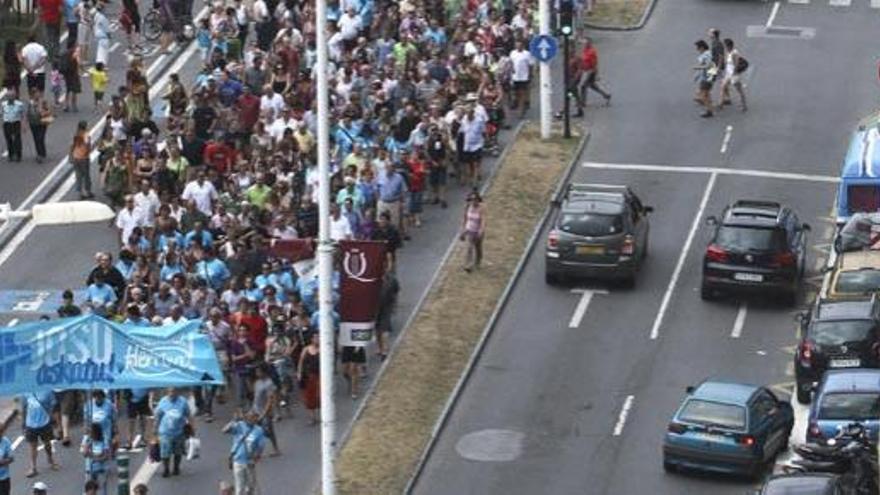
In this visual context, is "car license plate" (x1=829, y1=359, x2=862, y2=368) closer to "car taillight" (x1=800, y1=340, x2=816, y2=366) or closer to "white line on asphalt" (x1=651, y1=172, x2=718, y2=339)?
"car taillight" (x1=800, y1=340, x2=816, y2=366)

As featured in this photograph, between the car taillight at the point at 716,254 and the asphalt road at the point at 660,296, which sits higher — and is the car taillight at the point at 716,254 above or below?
above

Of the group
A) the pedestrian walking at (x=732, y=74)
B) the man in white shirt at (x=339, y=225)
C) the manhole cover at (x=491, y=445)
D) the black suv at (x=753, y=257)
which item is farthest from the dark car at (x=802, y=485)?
the pedestrian walking at (x=732, y=74)

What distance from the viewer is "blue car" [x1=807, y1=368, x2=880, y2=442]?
4622 cm

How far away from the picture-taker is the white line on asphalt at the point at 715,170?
61.5 meters

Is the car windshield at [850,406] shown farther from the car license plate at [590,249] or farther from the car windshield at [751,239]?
the car license plate at [590,249]

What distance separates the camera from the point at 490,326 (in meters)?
53.5

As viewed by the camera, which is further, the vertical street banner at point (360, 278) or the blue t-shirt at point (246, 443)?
the vertical street banner at point (360, 278)

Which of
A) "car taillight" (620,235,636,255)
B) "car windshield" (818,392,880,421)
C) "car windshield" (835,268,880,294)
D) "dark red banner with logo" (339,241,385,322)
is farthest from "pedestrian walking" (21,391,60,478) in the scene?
"car windshield" (835,268,880,294)

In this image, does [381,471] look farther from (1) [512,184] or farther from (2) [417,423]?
(1) [512,184]

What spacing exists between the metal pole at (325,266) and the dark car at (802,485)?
6.99 metres

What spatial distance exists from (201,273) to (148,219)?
359 cm

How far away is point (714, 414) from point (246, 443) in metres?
7.99

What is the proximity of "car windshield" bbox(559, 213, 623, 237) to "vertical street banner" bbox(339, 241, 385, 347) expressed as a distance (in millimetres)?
9119

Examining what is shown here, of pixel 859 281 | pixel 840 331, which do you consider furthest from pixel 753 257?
pixel 840 331
